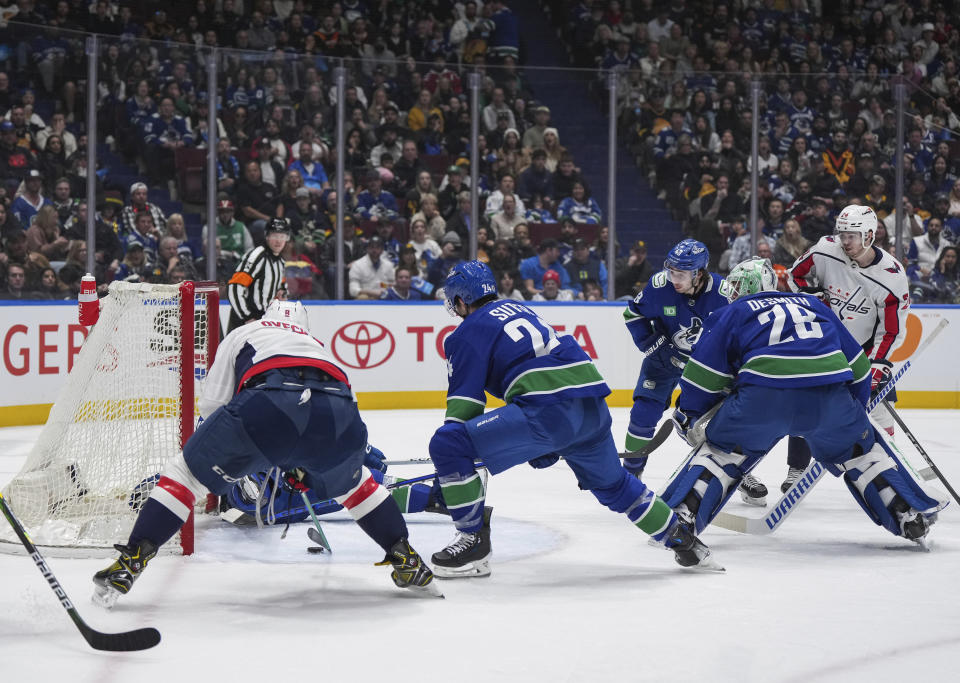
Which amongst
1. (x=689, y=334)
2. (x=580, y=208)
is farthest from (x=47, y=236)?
(x=689, y=334)

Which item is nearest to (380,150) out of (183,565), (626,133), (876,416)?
(626,133)

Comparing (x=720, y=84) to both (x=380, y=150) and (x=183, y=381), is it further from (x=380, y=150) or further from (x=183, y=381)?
(x=183, y=381)

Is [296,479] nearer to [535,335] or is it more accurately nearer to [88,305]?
[535,335]

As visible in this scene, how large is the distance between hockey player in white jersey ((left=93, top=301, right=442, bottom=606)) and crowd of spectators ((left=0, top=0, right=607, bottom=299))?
14.8 ft

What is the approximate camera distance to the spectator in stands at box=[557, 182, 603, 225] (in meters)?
8.85

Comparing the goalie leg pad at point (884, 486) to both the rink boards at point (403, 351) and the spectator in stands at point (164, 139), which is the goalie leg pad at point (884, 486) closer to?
the rink boards at point (403, 351)

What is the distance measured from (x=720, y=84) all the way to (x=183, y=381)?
6.13 metres

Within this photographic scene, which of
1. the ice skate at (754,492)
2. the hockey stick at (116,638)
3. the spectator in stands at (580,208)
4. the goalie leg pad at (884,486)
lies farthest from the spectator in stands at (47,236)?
the goalie leg pad at (884,486)

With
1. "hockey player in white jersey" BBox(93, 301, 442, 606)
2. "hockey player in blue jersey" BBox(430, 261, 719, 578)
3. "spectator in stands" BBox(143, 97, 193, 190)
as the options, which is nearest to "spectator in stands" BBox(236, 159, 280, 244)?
"spectator in stands" BBox(143, 97, 193, 190)

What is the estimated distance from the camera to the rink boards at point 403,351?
767cm

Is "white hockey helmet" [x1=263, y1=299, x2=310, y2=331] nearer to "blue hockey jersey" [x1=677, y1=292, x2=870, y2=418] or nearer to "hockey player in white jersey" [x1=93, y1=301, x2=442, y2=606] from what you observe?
"hockey player in white jersey" [x1=93, y1=301, x2=442, y2=606]

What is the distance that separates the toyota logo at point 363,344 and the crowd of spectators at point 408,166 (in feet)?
0.92

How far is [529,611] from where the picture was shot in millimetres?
3379

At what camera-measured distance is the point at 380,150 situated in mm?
8688
